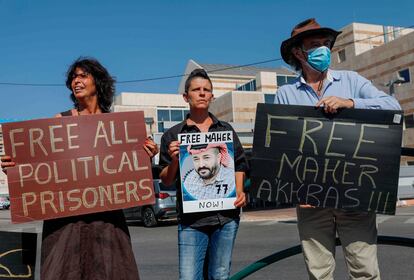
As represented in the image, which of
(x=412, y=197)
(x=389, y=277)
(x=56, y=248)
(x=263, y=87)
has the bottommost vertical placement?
(x=412, y=197)

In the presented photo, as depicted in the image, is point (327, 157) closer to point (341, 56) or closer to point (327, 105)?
point (327, 105)

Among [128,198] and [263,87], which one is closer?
[128,198]

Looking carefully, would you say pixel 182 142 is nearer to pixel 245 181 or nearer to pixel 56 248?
pixel 245 181

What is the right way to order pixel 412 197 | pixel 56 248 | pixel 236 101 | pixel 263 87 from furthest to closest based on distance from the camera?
pixel 263 87 < pixel 236 101 < pixel 412 197 < pixel 56 248

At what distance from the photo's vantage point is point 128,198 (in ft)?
9.75

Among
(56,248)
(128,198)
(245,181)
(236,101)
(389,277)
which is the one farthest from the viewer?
(236,101)

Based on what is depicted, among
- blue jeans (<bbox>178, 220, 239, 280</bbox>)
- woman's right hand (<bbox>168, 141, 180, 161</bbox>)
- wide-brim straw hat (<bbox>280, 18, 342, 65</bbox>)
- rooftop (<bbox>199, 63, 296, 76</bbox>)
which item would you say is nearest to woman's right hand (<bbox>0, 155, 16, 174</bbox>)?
woman's right hand (<bbox>168, 141, 180, 161</bbox>)

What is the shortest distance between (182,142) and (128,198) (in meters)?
0.49

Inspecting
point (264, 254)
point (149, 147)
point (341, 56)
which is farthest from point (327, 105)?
point (341, 56)

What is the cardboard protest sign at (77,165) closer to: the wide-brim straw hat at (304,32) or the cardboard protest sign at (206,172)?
the cardboard protest sign at (206,172)

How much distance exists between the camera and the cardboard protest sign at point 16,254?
310cm

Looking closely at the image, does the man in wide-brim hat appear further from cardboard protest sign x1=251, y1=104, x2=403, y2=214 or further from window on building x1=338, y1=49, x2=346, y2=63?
window on building x1=338, y1=49, x2=346, y2=63

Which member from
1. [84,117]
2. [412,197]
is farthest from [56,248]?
[412,197]

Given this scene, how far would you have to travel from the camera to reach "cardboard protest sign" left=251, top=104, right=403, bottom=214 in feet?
9.01
